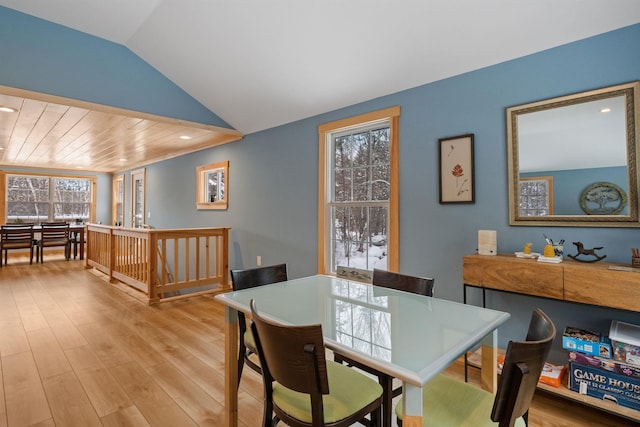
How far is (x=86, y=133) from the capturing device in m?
4.41

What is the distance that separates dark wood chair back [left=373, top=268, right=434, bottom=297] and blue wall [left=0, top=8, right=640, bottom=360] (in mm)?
935

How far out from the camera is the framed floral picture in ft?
8.45

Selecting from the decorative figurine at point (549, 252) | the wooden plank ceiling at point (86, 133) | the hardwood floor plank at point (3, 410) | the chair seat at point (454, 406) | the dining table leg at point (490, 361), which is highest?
the wooden plank ceiling at point (86, 133)

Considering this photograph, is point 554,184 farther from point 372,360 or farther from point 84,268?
point 84,268

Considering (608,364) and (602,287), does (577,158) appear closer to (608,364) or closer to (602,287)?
(602,287)

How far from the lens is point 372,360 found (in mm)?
968

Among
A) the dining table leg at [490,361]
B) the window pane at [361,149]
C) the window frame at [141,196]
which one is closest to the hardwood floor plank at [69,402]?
the dining table leg at [490,361]

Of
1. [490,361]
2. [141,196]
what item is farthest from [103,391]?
[141,196]

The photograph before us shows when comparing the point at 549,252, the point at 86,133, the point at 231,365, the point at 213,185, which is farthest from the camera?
the point at 213,185

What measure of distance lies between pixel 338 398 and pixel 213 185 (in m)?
4.91

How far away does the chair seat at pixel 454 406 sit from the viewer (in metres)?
1.12

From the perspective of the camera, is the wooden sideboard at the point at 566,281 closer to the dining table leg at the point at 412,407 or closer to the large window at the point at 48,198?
the dining table leg at the point at 412,407

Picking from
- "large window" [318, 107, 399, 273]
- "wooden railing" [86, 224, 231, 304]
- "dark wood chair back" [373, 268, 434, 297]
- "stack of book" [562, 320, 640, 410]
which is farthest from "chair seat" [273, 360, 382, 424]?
"wooden railing" [86, 224, 231, 304]

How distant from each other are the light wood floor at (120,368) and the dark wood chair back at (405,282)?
1008mm
